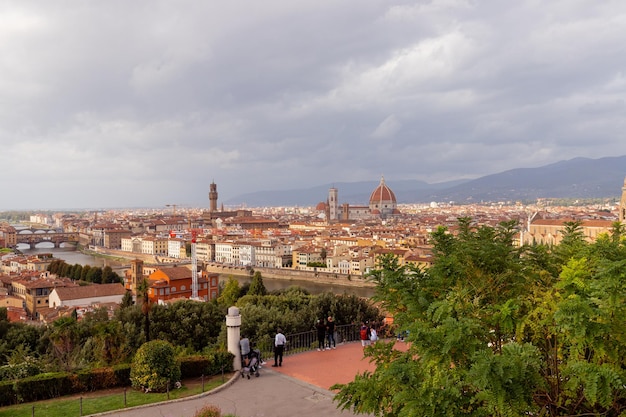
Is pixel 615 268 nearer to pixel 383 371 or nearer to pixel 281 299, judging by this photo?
pixel 383 371

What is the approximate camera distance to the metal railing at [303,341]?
7.97 metres

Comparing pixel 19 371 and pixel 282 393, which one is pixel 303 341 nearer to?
pixel 282 393

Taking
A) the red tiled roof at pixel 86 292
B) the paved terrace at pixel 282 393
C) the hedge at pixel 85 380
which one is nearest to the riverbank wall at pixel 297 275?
the red tiled roof at pixel 86 292

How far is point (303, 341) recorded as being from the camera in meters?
8.67

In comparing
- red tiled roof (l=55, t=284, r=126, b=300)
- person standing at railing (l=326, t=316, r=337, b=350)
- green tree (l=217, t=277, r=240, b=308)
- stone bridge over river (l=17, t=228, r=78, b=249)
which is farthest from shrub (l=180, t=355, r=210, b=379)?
stone bridge over river (l=17, t=228, r=78, b=249)

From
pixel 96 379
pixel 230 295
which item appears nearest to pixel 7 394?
pixel 96 379

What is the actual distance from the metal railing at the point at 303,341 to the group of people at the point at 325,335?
0.71ft

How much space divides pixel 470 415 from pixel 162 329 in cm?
965

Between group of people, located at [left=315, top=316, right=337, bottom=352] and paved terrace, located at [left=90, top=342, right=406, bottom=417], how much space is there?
44 cm

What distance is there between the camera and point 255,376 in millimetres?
6578

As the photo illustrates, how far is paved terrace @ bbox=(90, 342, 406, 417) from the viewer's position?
537 centimetres

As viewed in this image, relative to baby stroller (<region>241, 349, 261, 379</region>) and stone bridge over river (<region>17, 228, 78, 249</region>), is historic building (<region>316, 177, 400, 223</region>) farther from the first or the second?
baby stroller (<region>241, 349, 261, 379</region>)

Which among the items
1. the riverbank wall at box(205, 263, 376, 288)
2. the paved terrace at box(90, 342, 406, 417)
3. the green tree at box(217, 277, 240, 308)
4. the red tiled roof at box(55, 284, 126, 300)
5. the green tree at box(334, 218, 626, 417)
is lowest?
the riverbank wall at box(205, 263, 376, 288)

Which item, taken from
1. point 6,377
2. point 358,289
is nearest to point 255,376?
point 6,377
